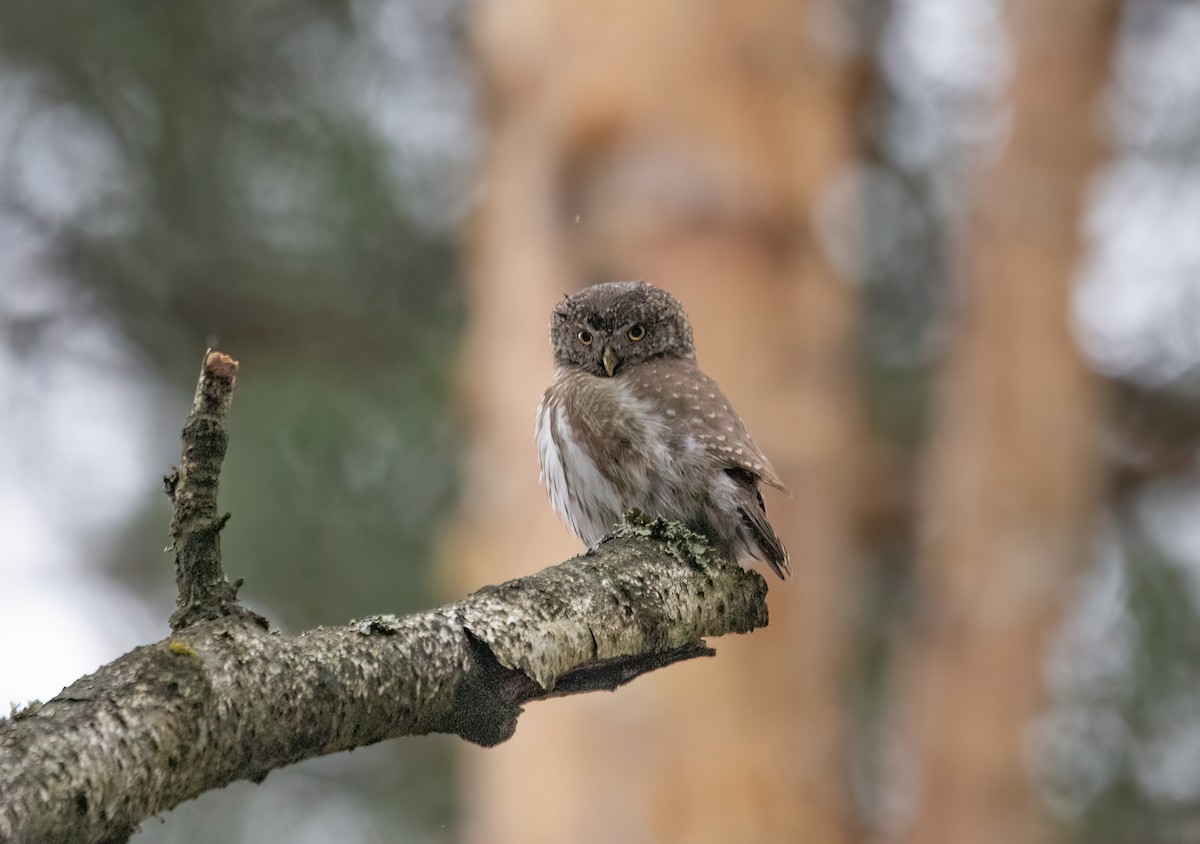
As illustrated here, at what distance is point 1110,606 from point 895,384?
1975mm

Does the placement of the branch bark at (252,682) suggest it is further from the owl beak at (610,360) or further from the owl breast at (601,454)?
the owl beak at (610,360)

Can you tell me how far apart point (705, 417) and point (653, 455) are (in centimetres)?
19

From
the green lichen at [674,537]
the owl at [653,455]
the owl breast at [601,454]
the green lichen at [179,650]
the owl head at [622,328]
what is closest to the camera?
the green lichen at [179,650]

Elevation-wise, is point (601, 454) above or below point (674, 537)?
above

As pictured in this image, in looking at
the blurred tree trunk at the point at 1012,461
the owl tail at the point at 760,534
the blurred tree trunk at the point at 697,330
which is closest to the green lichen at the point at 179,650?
the owl tail at the point at 760,534

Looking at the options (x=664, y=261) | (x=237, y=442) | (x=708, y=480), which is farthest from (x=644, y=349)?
(x=237, y=442)

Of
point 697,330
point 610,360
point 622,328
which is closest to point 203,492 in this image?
point 610,360

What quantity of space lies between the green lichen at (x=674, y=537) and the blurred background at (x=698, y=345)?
10.5ft

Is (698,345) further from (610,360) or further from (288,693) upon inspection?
(288,693)

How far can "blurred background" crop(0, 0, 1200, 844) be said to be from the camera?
21.3ft

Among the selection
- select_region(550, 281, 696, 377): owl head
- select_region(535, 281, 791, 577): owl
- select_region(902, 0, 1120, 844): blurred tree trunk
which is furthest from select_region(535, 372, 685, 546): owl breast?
select_region(902, 0, 1120, 844): blurred tree trunk

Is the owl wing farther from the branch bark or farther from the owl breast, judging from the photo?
the branch bark

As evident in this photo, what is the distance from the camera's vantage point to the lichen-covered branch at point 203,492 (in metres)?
1.85

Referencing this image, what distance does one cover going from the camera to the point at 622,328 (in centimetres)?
454
